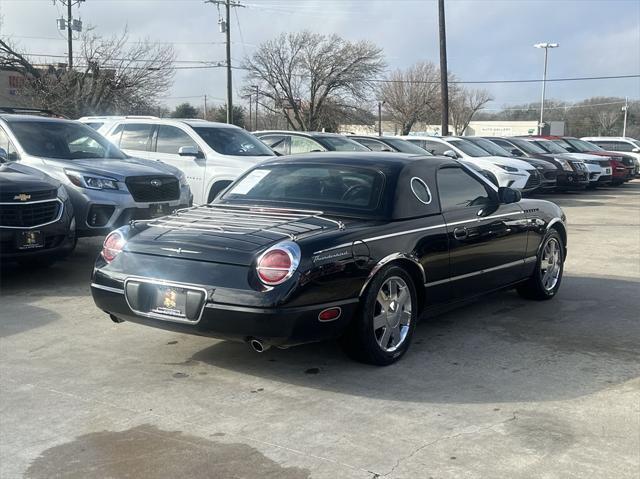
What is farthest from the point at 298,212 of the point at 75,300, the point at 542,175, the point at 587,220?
the point at 542,175

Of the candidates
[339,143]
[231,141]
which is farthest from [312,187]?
[339,143]

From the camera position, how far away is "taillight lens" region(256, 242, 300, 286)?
177 inches

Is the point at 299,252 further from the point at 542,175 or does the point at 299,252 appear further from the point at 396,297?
the point at 542,175

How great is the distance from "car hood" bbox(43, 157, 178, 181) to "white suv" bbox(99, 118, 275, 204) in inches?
55.5

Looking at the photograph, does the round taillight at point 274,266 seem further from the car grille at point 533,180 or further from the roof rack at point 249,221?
the car grille at point 533,180

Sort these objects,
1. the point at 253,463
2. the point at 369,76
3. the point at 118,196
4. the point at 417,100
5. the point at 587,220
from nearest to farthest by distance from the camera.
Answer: the point at 253,463
the point at 118,196
the point at 587,220
the point at 369,76
the point at 417,100

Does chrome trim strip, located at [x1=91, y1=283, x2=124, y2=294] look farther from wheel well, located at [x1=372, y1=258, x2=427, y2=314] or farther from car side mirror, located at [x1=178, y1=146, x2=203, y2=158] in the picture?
car side mirror, located at [x1=178, y1=146, x2=203, y2=158]

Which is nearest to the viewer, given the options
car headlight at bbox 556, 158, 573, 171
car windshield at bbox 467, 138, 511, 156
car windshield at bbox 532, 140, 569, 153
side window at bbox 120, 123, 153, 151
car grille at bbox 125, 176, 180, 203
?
car grille at bbox 125, 176, 180, 203

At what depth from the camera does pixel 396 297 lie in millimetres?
5219

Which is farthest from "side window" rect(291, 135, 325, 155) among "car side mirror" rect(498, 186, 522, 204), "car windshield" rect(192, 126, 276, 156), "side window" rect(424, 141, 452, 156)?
"car side mirror" rect(498, 186, 522, 204)

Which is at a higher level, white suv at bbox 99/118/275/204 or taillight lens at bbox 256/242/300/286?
white suv at bbox 99/118/275/204

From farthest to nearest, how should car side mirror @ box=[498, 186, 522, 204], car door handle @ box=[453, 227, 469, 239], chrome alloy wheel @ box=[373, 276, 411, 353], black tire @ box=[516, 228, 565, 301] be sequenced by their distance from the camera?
black tire @ box=[516, 228, 565, 301] → car side mirror @ box=[498, 186, 522, 204] → car door handle @ box=[453, 227, 469, 239] → chrome alloy wheel @ box=[373, 276, 411, 353]

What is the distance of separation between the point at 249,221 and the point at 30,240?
11.0 feet

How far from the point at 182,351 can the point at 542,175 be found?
15.6 metres
